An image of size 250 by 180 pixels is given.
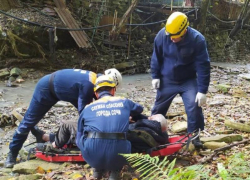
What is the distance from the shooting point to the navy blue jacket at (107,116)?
10.1 ft

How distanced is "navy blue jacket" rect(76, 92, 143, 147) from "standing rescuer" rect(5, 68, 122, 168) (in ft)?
1.92

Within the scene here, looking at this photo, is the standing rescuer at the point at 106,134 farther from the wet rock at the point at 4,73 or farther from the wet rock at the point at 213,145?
the wet rock at the point at 4,73

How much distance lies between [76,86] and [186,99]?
1.58 m

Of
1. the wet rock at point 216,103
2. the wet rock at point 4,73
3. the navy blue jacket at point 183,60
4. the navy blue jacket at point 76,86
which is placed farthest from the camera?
the wet rock at point 4,73

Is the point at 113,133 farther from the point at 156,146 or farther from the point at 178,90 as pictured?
the point at 178,90

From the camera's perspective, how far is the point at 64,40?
1210 centimetres

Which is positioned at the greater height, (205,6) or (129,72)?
(205,6)

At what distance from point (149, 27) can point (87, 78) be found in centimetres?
1146

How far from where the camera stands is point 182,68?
415cm

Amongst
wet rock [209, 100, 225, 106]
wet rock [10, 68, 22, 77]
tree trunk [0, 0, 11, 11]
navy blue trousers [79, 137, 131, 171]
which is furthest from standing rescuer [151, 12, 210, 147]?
A: tree trunk [0, 0, 11, 11]

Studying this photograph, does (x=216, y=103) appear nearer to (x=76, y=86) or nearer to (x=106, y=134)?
(x=76, y=86)

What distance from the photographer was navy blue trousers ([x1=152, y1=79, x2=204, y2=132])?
12.9 feet

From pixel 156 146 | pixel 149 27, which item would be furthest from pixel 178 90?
pixel 149 27

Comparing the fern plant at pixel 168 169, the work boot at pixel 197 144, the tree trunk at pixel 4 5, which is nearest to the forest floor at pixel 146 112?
the work boot at pixel 197 144
